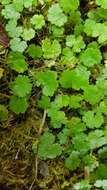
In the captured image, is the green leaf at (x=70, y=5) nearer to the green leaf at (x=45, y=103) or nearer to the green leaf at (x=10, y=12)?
the green leaf at (x=10, y=12)

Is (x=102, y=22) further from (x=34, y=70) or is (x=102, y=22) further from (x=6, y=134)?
(x=6, y=134)

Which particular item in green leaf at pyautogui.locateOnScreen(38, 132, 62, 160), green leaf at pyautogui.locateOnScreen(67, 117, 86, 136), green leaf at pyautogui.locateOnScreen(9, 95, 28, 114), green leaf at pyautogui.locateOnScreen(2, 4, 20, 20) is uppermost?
green leaf at pyautogui.locateOnScreen(2, 4, 20, 20)

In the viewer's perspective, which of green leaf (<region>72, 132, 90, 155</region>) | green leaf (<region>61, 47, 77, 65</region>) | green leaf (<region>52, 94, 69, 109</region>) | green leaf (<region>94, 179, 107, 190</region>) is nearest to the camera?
green leaf (<region>94, 179, 107, 190</region>)

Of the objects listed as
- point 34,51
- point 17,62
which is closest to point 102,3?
point 34,51

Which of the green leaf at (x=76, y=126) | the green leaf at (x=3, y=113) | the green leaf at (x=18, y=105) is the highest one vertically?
the green leaf at (x=18, y=105)

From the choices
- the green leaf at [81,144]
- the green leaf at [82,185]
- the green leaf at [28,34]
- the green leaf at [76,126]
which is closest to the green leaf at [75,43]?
the green leaf at [28,34]

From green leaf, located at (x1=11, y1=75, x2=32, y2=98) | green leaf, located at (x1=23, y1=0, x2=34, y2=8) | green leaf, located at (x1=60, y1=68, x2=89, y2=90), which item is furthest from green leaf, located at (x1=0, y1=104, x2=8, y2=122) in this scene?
green leaf, located at (x1=23, y1=0, x2=34, y2=8)

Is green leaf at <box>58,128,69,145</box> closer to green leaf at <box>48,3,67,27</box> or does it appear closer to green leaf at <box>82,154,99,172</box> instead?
green leaf at <box>82,154,99,172</box>
